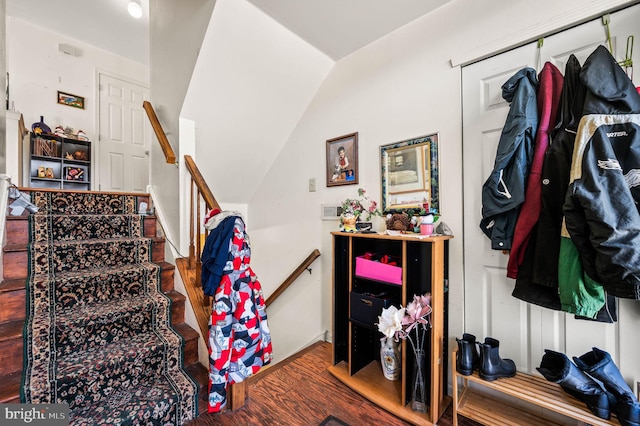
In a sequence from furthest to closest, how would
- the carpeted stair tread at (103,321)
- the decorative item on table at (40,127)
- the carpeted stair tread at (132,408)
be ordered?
the decorative item on table at (40,127) < the carpeted stair tread at (103,321) < the carpeted stair tread at (132,408)

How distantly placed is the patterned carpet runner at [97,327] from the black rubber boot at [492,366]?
4.94ft

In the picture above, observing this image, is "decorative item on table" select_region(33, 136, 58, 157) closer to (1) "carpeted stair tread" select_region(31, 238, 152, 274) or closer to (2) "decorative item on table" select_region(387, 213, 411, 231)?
(1) "carpeted stair tread" select_region(31, 238, 152, 274)

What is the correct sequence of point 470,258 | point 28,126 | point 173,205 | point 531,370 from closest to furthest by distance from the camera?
point 531,370 → point 470,258 → point 173,205 → point 28,126

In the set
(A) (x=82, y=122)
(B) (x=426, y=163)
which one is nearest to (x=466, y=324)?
(B) (x=426, y=163)

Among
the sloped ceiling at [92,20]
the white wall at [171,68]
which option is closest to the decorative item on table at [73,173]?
the sloped ceiling at [92,20]

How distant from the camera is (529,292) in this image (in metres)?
1.22

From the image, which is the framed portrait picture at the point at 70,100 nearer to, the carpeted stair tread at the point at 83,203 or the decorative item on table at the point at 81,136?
the decorative item on table at the point at 81,136

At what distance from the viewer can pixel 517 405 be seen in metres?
1.38

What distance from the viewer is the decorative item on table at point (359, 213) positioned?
1.81 meters

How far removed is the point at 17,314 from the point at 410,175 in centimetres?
248

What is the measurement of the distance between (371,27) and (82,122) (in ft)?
13.4

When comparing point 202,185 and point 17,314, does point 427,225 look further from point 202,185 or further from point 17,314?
point 17,314

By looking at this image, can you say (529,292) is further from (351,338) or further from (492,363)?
(351,338)

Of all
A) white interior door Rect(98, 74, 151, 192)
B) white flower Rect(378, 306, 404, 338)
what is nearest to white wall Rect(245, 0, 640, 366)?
white flower Rect(378, 306, 404, 338)
